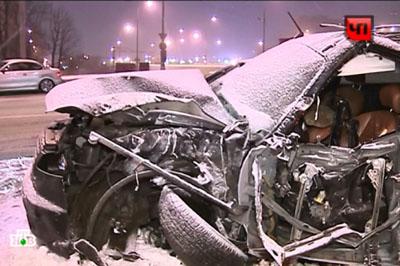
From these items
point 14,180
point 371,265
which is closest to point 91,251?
point 371,265

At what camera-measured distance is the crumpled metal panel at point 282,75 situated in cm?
337

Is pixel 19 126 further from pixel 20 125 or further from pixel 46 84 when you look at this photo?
pixel 46 84

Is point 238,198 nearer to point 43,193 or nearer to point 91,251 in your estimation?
point 91,251

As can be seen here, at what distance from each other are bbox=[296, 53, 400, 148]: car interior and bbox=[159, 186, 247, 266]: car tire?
3.20ft

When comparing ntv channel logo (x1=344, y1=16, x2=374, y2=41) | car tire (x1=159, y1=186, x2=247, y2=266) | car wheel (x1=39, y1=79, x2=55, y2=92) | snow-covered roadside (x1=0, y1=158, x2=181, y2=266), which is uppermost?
ntv channel logo (x1=344, y1=16, x2=374, y2=41)

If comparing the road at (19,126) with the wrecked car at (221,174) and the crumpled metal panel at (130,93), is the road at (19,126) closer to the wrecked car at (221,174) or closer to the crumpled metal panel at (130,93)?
the crumpled metal panel at (130,93)

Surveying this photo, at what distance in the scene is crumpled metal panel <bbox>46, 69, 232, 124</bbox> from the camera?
3170mm

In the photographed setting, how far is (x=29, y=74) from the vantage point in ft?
51.8

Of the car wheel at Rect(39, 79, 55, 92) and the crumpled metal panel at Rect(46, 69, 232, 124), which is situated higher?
the crumpled metal panel at Rect(46, 69, 232, 124)

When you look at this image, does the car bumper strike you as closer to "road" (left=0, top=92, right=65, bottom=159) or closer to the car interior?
the car interior

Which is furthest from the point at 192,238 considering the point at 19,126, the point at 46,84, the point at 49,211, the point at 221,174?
the point at 46,84

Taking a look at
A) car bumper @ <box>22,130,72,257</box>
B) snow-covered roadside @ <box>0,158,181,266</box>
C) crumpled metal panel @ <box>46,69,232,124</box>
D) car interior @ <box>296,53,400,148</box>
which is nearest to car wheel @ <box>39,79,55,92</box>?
snow-covered roadside @ <box>0,158,181,266</box>

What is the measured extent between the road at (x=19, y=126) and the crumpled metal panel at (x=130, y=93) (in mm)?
2945

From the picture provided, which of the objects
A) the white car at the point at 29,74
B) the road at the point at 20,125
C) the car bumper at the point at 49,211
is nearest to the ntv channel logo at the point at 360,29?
the car bumper at the point at 49,211
